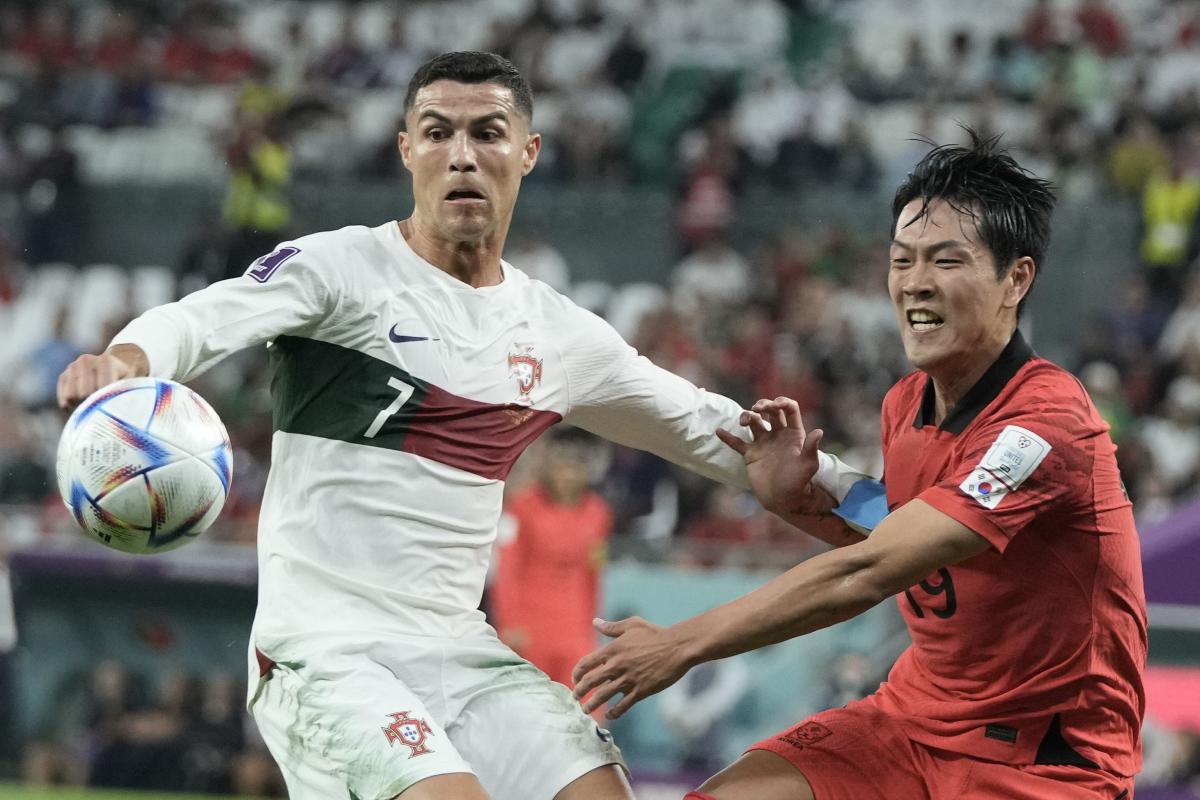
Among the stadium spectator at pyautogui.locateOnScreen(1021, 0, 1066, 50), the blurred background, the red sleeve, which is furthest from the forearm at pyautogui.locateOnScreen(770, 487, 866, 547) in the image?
the stadium spectator at pyautogui.locateOnScreen(1021, 0, 1066, 50)

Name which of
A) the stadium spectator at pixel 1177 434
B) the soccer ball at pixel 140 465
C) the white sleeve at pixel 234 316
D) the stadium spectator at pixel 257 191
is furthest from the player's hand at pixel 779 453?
the stadium spectator at pixel 257 191

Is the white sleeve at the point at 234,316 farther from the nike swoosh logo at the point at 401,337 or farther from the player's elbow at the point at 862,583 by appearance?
the player's elbow at the point at 862,583

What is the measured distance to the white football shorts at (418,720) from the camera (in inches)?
149

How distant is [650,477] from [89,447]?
713cm

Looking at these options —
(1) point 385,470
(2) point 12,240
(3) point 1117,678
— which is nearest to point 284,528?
(1) point 385,470

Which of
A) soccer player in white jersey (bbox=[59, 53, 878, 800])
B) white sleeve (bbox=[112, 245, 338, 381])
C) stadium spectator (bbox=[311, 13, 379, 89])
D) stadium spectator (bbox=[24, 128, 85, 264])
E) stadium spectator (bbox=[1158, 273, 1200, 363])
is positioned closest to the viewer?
white sleeve (bbox=[112, 245, 338, 381])

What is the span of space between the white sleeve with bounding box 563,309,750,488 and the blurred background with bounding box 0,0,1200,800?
376cm

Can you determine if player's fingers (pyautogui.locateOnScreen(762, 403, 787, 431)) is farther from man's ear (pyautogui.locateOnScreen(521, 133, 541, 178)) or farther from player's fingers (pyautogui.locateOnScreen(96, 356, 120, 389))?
player's fingers (pyautogui.locateOnScreen(96, 356, 120, 389))

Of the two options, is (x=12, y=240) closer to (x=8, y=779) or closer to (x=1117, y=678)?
(x=8, y=779)

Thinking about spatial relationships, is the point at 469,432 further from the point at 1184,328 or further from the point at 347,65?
the point at 347,65

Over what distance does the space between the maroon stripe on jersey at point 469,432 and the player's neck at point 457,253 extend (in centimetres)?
38

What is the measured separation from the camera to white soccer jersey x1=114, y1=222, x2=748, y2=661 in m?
3.98

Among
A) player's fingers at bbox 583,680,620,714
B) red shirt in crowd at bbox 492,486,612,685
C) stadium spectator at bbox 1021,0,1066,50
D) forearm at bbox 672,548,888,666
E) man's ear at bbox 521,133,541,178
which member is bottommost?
red shirt in crowd at bbox 492,486,612,685

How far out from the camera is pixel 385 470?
409cm
